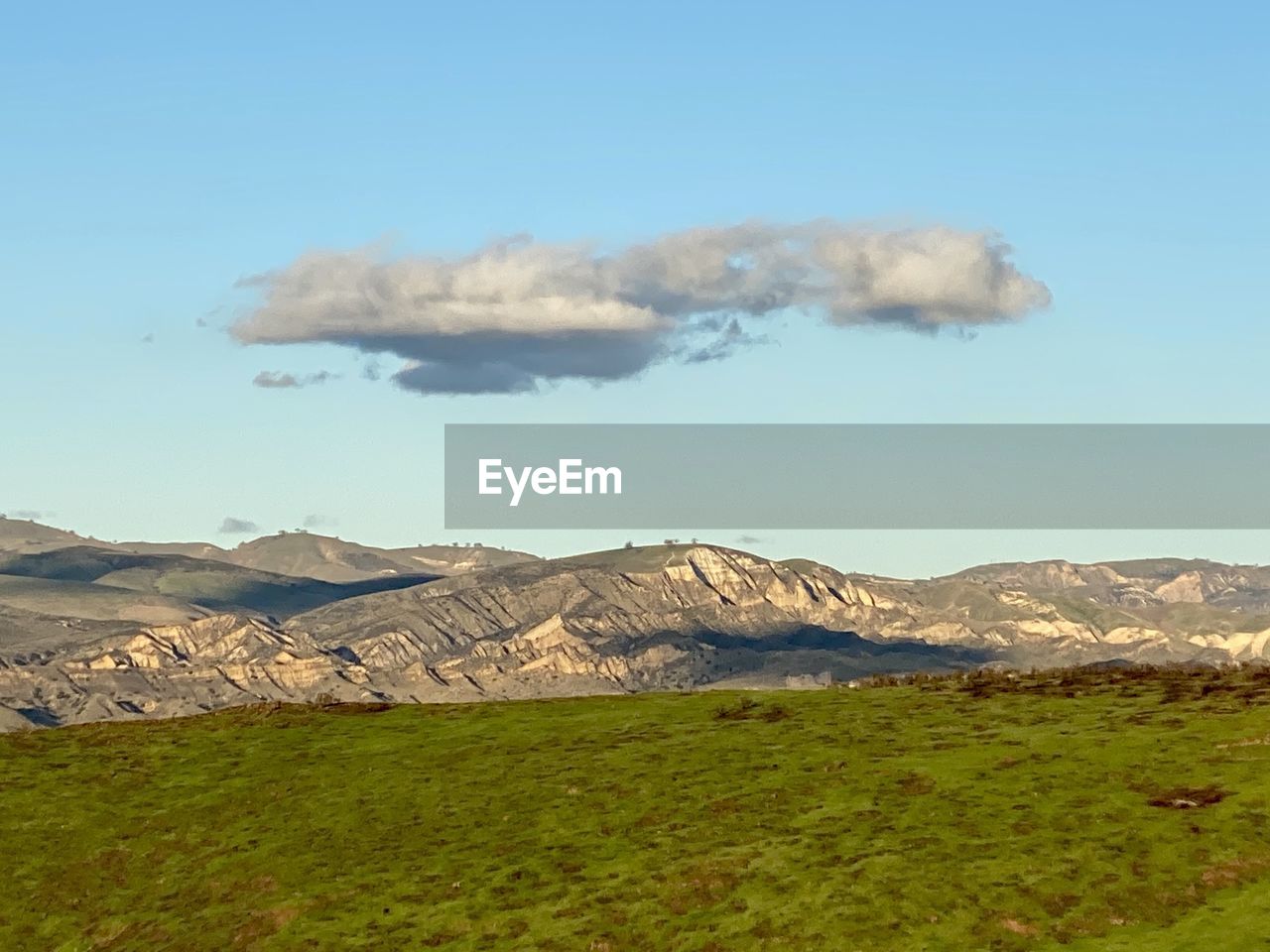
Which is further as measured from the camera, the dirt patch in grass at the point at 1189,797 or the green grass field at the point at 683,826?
the dirt patch in grass at the point at 1189,797

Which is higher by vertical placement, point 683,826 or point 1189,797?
point 1189,797

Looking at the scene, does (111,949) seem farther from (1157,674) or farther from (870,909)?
(1157,674)

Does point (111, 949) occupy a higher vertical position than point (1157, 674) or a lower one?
lower

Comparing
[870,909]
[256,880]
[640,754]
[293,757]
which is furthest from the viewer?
[293,757]

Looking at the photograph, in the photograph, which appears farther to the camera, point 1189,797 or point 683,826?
point 683,826

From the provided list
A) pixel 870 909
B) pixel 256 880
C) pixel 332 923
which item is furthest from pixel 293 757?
pixel 870 909

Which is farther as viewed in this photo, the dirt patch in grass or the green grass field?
the dirt patch in grass

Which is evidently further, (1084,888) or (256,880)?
(256,880)

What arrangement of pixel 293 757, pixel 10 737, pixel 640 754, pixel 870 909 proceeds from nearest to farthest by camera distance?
1. pixel 870 909
2. pixel 640 754
3. pixel 293 757
4. pixel 10 737
